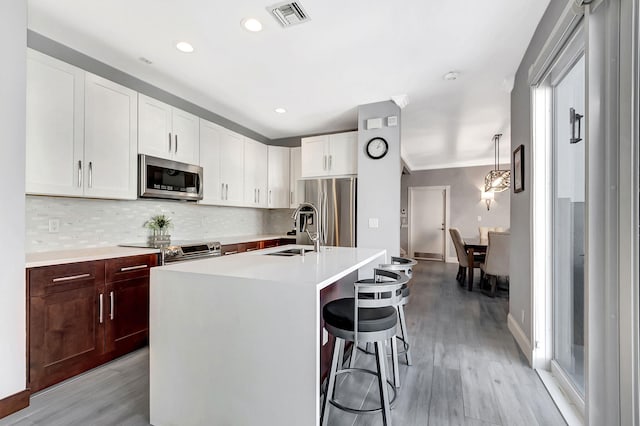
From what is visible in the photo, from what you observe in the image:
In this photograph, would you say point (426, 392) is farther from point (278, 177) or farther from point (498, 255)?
point (278, 177)

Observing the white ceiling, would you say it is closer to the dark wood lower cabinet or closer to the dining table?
the dark wood lower cabinet

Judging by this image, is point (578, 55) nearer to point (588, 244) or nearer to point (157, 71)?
point (588, 244)

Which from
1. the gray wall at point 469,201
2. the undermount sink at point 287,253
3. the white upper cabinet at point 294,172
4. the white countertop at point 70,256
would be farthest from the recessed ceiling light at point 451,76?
the gray wall at point 469,201

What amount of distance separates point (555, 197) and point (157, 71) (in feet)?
11.9

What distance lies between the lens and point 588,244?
4.39ft

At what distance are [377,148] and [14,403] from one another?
368cm

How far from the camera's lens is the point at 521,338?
2561mm

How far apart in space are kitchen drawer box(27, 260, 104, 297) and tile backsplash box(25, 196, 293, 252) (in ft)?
1.91

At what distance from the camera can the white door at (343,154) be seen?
4024 mm

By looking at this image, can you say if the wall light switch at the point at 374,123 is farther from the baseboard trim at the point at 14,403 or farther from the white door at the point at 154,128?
the baseboard trim at the point at 14,403

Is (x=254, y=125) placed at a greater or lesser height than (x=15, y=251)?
greater

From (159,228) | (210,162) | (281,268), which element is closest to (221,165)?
(210,162)

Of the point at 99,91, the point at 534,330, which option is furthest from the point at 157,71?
the point at 534,330

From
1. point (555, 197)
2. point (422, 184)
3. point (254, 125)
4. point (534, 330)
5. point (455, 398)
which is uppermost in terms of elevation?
point (254, 125)
